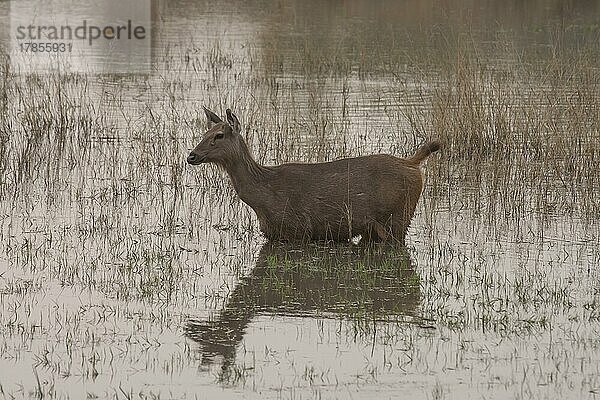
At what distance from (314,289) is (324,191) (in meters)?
1.25

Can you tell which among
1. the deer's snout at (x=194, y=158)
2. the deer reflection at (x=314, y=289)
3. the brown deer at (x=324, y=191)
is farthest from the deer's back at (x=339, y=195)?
the deer's snout at (x=194, y=158)

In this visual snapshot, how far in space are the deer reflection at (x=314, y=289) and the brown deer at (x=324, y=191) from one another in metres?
0.13

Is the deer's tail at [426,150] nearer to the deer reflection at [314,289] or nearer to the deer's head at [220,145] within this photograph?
the deer reflection at [314,289]

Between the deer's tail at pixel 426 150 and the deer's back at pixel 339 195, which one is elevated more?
the deer's tail at pixel 426 150

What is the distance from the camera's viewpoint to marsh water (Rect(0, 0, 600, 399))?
21.9ft

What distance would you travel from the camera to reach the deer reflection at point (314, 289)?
742 centimetres

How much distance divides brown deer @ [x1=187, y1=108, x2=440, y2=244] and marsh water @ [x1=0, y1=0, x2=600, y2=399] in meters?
0.15

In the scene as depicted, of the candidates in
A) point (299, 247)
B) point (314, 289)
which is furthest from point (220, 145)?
point (314, 289)

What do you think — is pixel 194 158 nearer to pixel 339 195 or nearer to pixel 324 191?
pixel 324 191

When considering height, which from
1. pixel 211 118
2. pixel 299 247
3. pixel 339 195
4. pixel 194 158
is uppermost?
pixel 211 118

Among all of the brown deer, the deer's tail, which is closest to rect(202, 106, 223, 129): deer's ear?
the brown deer

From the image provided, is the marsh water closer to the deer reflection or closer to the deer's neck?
the deer reflection

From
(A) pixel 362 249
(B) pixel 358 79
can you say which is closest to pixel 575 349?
(A) pixel 362 249

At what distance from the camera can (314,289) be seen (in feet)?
27.0
